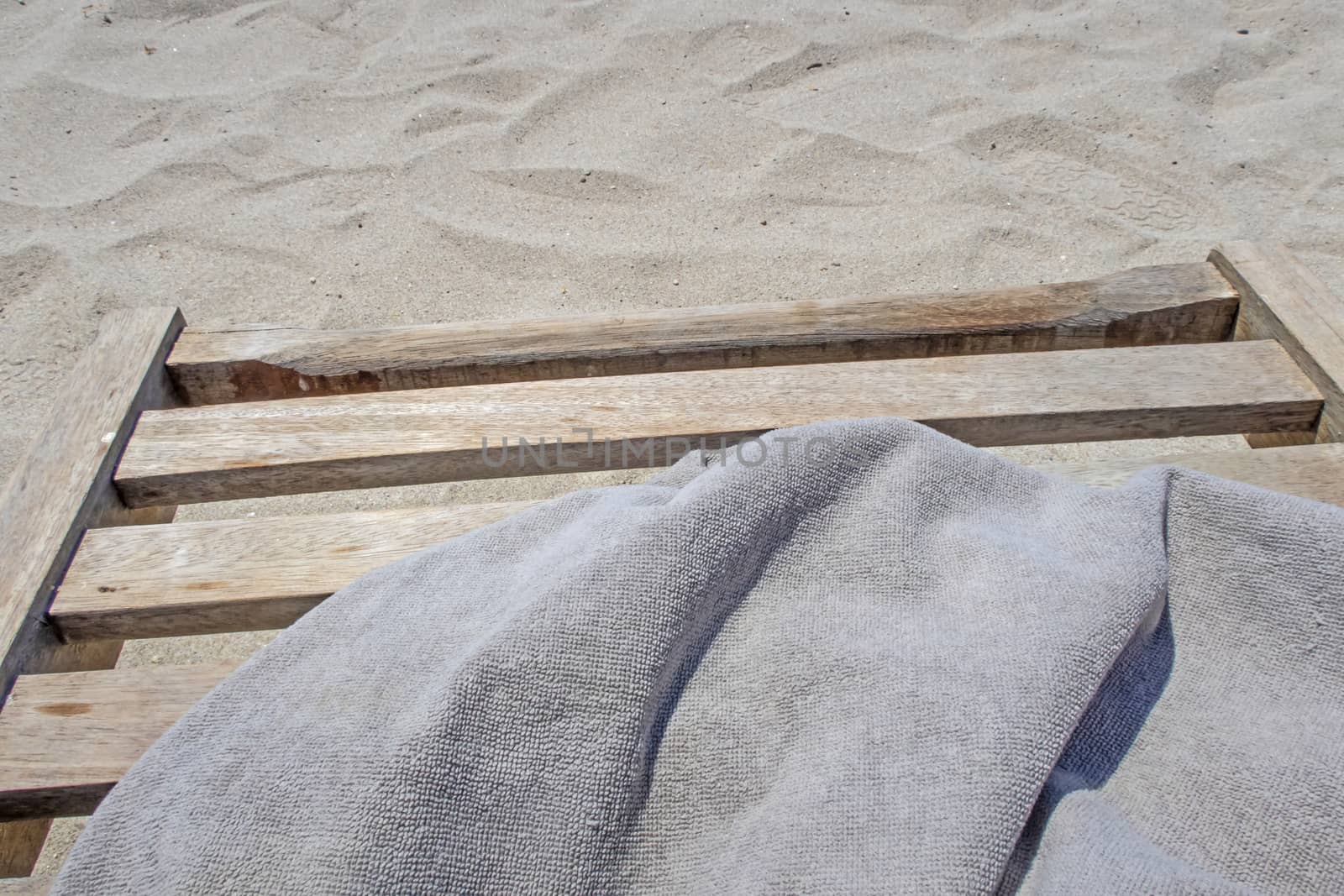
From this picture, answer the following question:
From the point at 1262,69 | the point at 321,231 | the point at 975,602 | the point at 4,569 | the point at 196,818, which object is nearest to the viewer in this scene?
the point at 196,818

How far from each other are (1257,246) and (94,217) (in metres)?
2.40

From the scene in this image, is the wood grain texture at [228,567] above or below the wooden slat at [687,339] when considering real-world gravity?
below

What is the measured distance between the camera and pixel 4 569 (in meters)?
1.11

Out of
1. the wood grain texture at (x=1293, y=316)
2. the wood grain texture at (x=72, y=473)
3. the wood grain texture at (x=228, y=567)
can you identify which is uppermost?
the wood grain texture at (x=1293, y=316)

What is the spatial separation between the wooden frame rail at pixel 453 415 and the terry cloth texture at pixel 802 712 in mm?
228

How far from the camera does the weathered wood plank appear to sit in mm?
1092

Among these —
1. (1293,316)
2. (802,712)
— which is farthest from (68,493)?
(1293,316)

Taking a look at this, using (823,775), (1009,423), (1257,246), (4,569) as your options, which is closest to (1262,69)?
(1257,246)

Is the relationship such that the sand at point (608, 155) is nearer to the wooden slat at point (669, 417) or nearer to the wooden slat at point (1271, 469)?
the wooden slat at point (669, 417)

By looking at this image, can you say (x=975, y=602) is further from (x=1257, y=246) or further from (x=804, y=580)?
(x=1257, y=246)

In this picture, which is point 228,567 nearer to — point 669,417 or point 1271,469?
point 669,417

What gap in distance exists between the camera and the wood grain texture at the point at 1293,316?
1.26m

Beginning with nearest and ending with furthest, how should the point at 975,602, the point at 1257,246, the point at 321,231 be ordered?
the point at 975,602 → the point at 1257,246 → the point at 321,231

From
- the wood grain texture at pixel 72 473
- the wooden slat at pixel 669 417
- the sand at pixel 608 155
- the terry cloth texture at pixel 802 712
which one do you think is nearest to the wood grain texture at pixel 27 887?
the terry cloth texture at pixel 802 712
